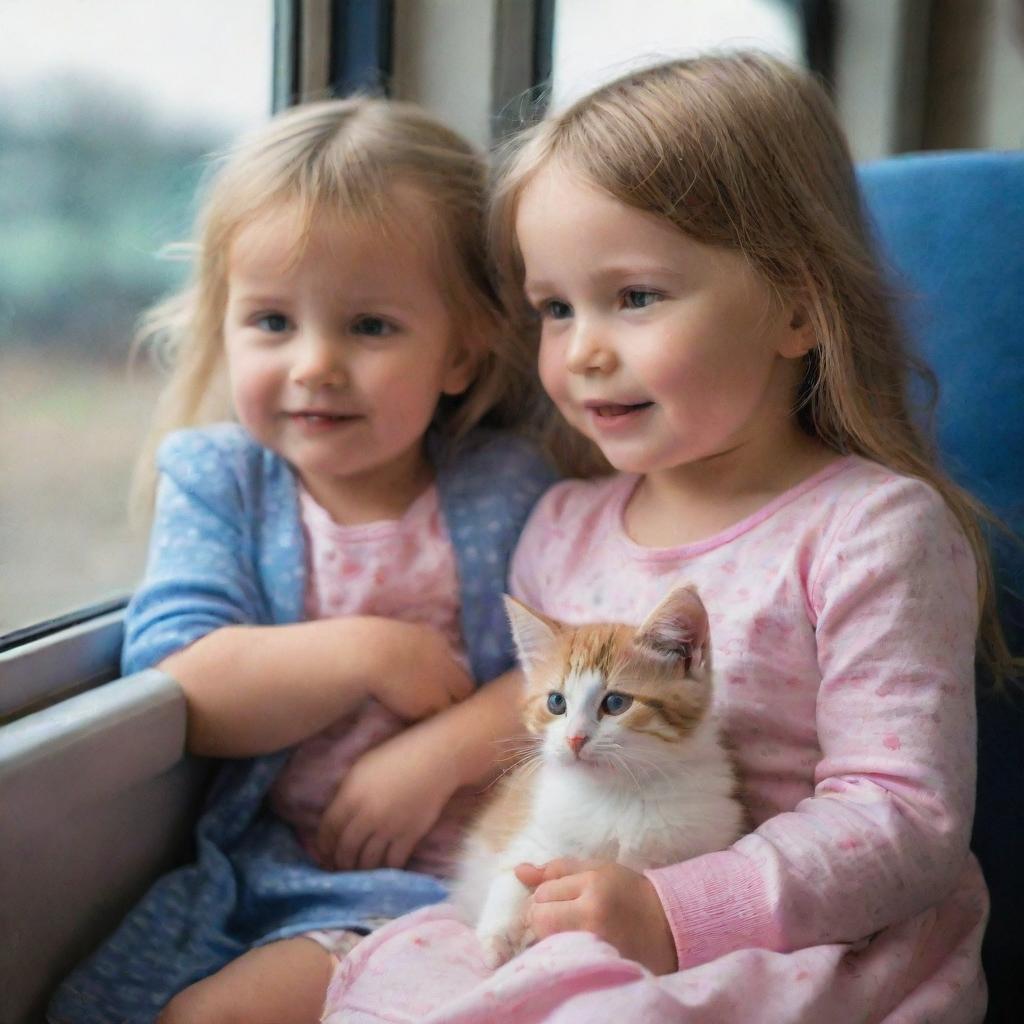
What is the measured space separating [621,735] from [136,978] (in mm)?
503

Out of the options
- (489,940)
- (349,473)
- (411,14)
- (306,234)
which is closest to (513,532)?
(349,473)

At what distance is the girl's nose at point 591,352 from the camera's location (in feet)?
3.59

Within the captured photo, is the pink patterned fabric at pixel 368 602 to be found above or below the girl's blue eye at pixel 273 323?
below

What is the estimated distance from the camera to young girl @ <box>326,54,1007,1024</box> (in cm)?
91

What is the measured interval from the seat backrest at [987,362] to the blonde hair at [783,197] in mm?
73

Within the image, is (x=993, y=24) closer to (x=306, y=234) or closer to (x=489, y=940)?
(x=306, y=234)

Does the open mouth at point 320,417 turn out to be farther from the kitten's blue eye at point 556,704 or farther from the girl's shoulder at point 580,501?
the kitten's blue eye at point 556,704

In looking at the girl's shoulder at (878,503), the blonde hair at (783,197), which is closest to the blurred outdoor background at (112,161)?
the blonde hair at (783,197)

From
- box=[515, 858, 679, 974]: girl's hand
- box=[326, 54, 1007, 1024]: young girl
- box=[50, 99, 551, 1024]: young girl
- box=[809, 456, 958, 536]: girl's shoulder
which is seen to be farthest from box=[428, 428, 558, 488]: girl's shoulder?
box=[515, 858, 679, 974]: girl's hand

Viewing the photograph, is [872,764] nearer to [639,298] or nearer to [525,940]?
[525,940]

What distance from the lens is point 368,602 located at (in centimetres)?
127

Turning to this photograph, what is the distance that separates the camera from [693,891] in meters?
0.91

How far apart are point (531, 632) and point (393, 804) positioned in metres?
0.27

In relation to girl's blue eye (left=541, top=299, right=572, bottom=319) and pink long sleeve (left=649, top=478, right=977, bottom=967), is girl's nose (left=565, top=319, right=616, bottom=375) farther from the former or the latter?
pink long sleeve (left=649, top=478, right=977, bottom=967)
